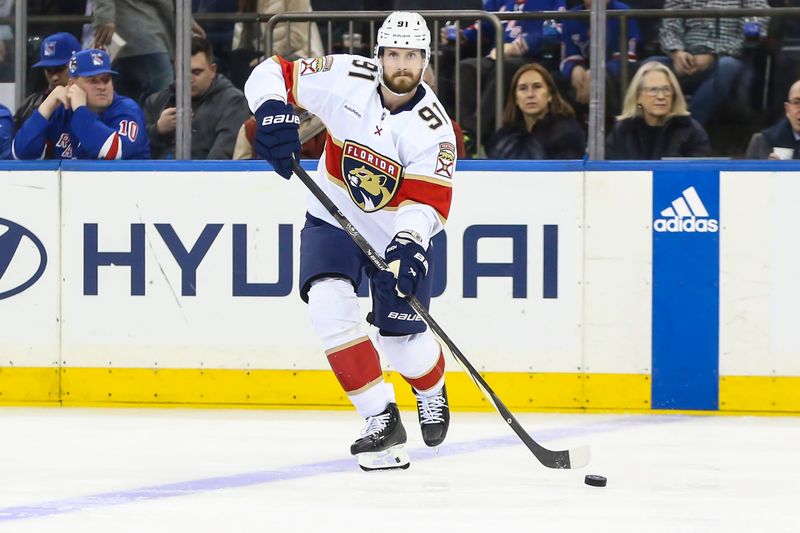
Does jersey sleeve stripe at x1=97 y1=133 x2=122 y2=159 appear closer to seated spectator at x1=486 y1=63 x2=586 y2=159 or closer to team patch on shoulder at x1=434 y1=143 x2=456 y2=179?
seated spectator at x1=486 y1=63 x2=586 y2=159

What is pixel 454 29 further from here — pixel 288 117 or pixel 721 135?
pixel 288 117

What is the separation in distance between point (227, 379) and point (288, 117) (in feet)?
5.23

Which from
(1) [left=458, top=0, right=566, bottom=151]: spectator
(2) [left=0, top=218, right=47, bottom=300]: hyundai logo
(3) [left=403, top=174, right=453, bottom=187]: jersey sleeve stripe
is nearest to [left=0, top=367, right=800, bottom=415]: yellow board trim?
(2) [left=0, top=218, right=47, bottom=300]: hyundai logo

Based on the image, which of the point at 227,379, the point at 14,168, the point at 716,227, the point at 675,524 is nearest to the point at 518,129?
the point at 716,227

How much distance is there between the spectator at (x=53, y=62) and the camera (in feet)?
19.4

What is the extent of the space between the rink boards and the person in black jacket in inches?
7.6

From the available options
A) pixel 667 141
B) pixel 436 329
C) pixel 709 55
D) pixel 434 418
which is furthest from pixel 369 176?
pixel 709 55

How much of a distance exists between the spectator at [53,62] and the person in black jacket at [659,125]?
7.00ft

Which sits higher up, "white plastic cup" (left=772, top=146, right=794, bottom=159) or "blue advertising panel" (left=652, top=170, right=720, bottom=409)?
"white plastic cup" (left=772, top=146, right=794, bottom=159)

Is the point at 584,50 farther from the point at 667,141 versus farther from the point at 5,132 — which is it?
the point at 5,132

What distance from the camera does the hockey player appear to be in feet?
13.8

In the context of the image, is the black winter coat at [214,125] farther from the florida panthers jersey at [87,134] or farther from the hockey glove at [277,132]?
the hockey glove at [277,132]

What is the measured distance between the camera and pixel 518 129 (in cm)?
579

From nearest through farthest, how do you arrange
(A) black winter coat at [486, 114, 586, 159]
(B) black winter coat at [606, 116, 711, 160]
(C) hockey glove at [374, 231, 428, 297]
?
1. (C) hockey glove at [374, 231, 428, 297]
2. (B) black winter coat at [606, 116, 711, 160]
3. (A) black winter coat at [486, 114, 586, 159]
